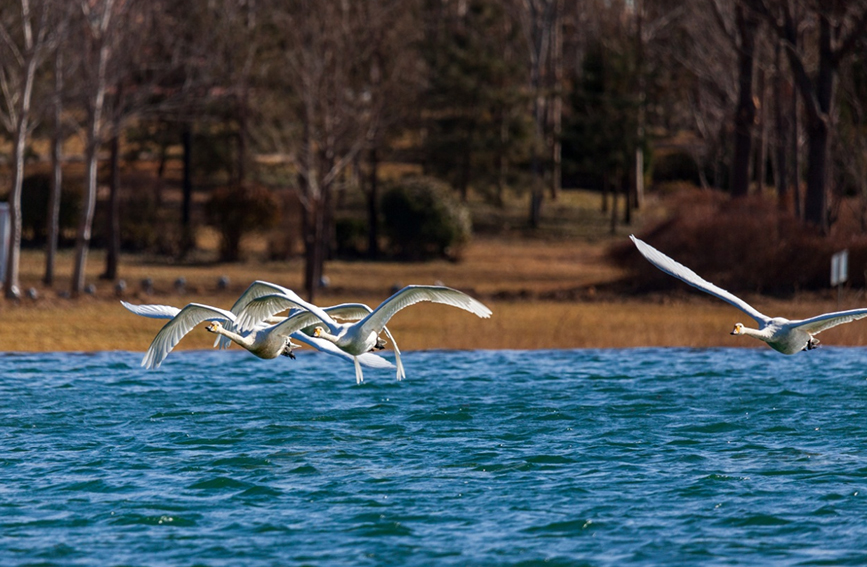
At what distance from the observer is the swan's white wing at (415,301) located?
12.0 m

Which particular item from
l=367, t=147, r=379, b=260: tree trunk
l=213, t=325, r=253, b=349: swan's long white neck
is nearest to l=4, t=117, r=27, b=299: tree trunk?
l=213, t=325, r=253, b=349: swan's long white neck

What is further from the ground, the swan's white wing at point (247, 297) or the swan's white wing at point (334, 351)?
the swan's white wing at point (247, 297)

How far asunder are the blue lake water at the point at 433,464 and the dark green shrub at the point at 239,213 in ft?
62.2

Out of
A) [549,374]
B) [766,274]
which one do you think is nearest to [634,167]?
[766,274]

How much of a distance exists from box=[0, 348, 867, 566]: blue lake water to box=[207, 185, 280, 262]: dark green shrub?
19.0 metres

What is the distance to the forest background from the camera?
26672 millimetres

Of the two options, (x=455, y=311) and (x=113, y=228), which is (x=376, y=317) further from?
(x=113, y=228)

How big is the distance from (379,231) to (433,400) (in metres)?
→ 26.7

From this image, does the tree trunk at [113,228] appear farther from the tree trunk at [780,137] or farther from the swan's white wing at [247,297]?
the swan's white wing at [247,297]

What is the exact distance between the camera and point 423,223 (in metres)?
40.0

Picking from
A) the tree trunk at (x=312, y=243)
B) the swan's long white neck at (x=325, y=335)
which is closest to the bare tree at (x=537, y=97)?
the tree trunk at (x=312, y=243)

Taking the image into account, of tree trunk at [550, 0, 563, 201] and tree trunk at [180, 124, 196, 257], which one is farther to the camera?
tree trunk at [550, 0, 563, 201]

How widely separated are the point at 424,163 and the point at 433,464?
39827mm

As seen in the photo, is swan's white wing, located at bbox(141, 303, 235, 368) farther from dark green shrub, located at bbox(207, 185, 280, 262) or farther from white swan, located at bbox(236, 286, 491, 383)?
dark green shrub, located at bbox(207, 185, 280, 262)
